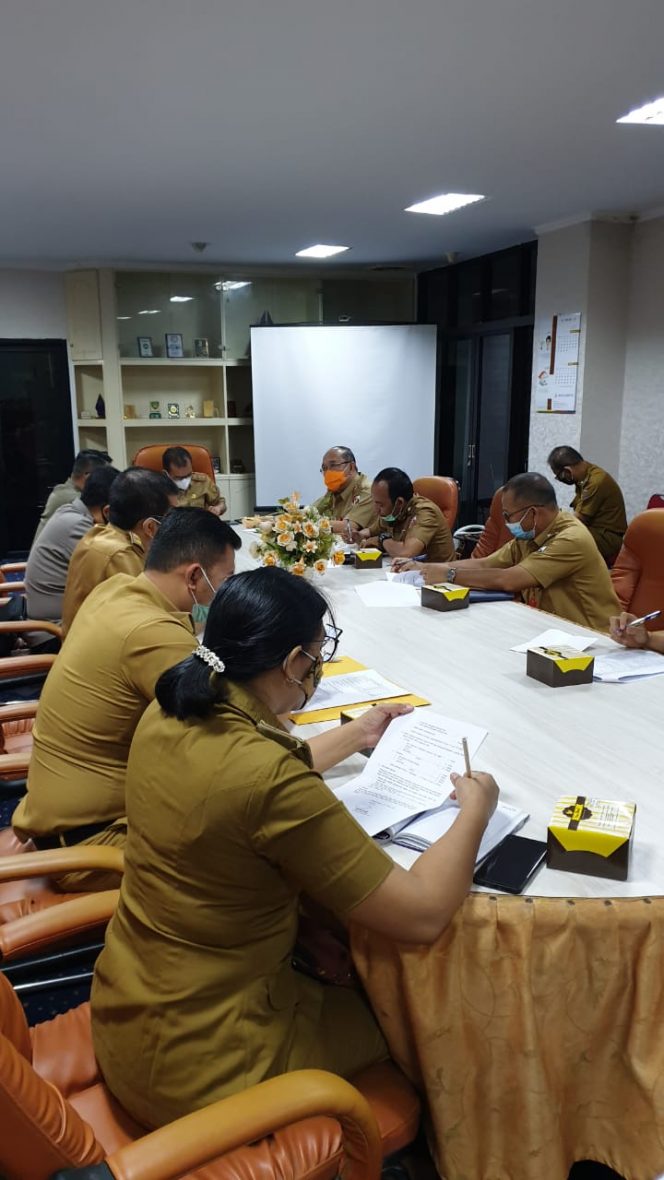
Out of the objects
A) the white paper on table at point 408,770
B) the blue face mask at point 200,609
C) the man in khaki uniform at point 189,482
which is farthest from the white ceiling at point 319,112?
the white paper on table at point 408,770

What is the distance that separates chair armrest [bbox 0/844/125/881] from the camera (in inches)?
60.9

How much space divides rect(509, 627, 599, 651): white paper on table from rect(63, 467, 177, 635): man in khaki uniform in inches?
50.9

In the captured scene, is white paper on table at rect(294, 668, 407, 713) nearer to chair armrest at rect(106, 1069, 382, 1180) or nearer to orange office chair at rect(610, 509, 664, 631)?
chair armrest at rect(106, 1069, 382, 1180)

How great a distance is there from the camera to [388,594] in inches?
133

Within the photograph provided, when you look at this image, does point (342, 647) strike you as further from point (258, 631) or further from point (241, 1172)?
point (241, 1172)

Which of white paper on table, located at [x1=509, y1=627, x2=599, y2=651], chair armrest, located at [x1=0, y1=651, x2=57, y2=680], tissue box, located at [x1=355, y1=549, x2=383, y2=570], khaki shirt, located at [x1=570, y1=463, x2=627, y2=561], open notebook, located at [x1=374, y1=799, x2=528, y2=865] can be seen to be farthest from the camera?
khaki shirt, located at [x1=570, y1=463, x2=627, y2=561]

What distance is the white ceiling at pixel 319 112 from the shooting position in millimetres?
2600

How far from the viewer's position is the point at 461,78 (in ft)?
10.1

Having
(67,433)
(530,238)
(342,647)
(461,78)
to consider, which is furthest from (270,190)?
(67,433)

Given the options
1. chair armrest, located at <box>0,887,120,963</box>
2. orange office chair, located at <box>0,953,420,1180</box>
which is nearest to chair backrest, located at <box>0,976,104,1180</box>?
orange office chair, located at <box>0,953,420,1180</box>

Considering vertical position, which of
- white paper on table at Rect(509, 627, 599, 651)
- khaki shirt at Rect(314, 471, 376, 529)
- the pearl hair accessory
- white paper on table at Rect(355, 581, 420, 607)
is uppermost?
the pearl hair accessory

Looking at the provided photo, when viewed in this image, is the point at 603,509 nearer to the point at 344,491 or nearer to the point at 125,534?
the point at 344,491

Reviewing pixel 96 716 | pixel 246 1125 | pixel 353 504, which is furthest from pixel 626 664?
pixel 353 504

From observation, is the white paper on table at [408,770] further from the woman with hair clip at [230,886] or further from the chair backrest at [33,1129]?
the chair backrest at [33,1129]
